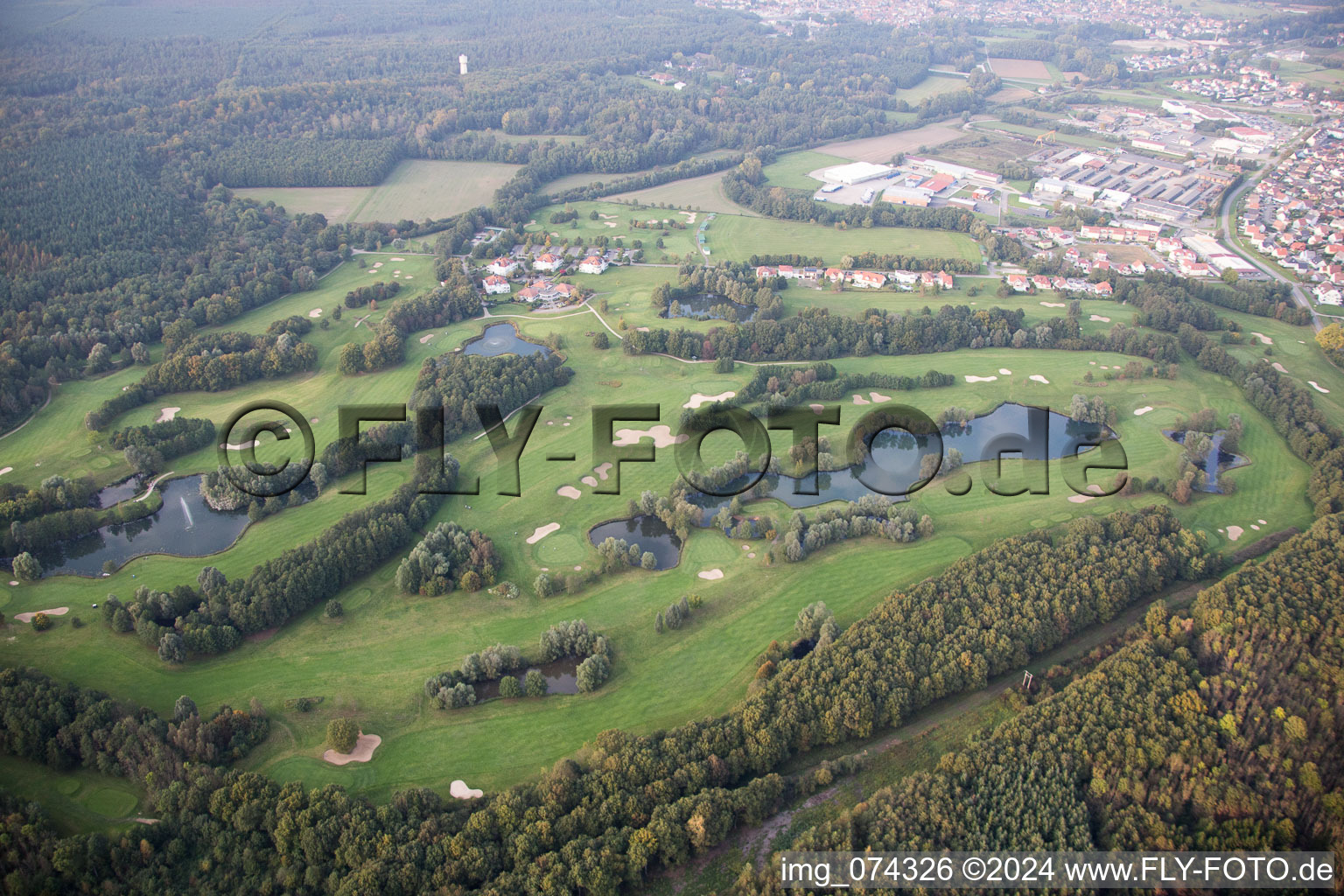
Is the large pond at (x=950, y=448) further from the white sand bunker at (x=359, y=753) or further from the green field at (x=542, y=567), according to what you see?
the white sand bunker at (x=359, y=753)

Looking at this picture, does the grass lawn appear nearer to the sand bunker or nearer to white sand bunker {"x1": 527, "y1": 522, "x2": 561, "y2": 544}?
white sand bunker {"x1": 527, "y1": 522, "x2": 561, "y2": 544}

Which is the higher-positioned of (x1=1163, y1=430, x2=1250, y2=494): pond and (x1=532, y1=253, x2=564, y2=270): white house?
(x1=532, y1=253, x2=564, y2=270): white house

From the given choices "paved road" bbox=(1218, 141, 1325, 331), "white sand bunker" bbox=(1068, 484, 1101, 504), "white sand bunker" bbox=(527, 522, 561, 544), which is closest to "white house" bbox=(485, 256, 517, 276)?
"white sand bunker" bbox=(527, 522, 561, 544)

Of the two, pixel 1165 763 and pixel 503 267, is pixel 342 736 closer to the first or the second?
pixel 1165 763

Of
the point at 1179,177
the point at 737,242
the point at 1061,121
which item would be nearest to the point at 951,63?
the point at 1061,121

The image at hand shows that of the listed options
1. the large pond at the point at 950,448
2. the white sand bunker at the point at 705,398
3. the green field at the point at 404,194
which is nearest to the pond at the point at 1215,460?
the large pond at the point at 950,448

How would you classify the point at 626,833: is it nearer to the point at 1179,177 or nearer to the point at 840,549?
the point at 840,549
